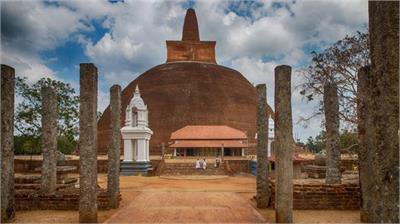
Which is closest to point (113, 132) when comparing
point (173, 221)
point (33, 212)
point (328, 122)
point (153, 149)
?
point (33, 212)

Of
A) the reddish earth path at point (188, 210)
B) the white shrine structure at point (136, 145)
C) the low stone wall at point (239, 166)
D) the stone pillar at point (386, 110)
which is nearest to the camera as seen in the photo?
the stone pillar at point (386, 110)

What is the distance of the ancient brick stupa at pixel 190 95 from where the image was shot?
46188mm

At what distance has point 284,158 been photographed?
9023mm

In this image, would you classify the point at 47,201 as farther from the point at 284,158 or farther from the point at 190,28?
the point at 190,28

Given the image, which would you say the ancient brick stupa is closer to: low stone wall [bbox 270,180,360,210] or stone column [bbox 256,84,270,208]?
stone column [bbox 256,84,270,208]

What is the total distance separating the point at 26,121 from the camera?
29.1m

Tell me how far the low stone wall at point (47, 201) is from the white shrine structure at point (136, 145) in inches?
610

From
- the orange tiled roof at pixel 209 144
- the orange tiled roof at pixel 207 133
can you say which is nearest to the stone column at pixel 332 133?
the orange tiled roof at pixel 209 144

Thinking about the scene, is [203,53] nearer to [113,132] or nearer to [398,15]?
[113,132]

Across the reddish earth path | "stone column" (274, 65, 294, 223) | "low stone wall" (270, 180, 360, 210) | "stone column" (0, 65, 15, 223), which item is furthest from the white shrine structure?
"stone column" (274, 65, 294, 223)

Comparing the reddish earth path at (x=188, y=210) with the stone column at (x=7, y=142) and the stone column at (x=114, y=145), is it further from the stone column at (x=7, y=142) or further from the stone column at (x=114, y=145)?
the stone column at (x=7, y=142)

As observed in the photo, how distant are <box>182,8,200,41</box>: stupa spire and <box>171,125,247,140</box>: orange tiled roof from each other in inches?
695

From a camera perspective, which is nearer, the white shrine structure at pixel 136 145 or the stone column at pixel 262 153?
the stone column at pixel 262 153

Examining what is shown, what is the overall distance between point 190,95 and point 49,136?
3617cm
